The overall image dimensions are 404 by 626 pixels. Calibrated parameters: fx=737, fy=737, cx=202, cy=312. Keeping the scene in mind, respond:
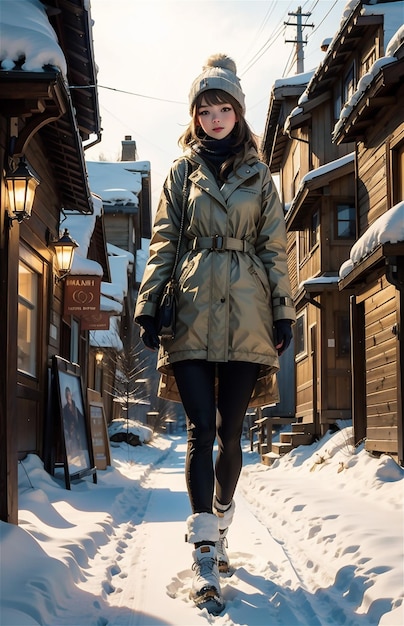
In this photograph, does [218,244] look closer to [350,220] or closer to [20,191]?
[20,191]

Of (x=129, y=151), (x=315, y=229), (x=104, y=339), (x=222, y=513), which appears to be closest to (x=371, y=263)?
(x=222, y=513)

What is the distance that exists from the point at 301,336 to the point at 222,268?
50.5 ft

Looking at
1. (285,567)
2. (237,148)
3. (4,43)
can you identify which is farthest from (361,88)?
(285,567)

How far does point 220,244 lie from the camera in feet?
12.4

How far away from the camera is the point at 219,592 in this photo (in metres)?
3.34

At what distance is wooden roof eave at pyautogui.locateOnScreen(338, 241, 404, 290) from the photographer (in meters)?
8.29

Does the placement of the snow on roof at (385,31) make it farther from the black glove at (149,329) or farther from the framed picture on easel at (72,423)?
the black glove at (149,329)

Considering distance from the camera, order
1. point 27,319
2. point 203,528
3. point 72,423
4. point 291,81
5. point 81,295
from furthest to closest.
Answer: point 291,81
point 81,295
point 72,423
point 27,319
point 203,528

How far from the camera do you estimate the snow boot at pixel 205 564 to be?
3.29 meters

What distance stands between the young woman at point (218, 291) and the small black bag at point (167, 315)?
0.07 metres

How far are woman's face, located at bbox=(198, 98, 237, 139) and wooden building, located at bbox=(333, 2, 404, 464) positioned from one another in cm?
466

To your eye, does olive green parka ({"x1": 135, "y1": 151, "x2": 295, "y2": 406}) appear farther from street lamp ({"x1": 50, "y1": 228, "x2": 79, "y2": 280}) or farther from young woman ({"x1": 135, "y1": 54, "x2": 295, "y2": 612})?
street lamp ({"x1": 50, "y1": 228, "x2": 79, "y2": 280})

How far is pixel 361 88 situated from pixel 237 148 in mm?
6657

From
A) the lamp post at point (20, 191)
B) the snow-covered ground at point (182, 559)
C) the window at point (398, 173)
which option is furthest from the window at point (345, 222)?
the lamp post at point (20, 191)
